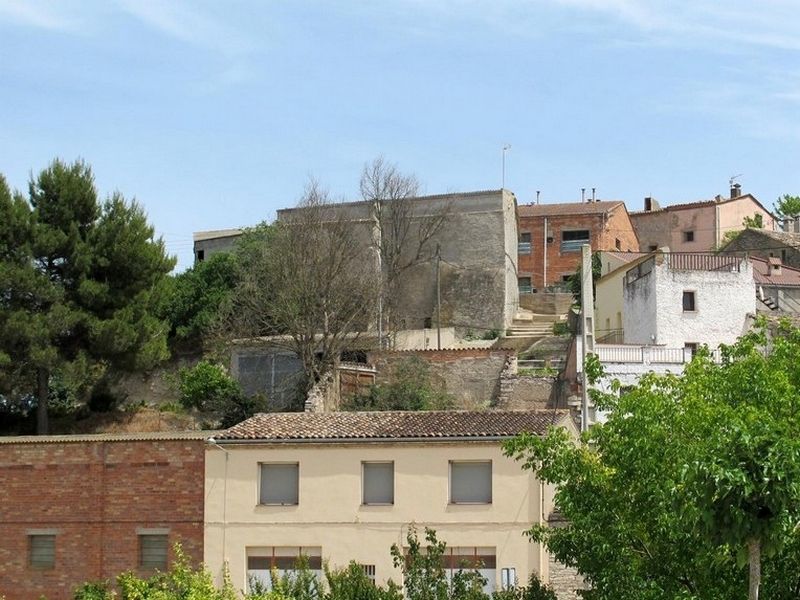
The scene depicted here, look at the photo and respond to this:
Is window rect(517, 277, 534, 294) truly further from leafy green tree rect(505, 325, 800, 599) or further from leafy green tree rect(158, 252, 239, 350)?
leafy green tree rect(505, 325, 800, 599)

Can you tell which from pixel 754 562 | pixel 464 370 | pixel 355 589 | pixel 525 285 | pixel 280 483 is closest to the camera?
pixel 754 562

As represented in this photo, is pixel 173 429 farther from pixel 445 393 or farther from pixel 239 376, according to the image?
pixel 445 393

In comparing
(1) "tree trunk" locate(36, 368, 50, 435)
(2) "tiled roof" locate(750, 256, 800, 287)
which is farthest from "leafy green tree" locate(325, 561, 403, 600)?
(2) "tiled roof" locate(750, 256, 800, 287)

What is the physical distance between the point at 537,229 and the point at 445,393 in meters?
25.1

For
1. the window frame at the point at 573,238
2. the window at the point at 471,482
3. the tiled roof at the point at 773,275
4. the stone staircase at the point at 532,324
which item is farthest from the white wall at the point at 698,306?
the window frame at the point at 573,238

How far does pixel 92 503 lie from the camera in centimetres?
3591

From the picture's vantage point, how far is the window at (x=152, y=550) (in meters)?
35.2

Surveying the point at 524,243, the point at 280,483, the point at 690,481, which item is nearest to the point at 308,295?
the point at 280,483

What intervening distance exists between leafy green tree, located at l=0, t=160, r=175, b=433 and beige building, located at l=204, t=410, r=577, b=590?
13508mm

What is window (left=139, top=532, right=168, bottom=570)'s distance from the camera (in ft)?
115

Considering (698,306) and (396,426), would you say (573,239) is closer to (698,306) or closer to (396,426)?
(698,306)

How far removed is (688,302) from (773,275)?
689cm

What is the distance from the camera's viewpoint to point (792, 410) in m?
22.1

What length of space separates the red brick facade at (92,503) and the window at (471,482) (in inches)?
243
